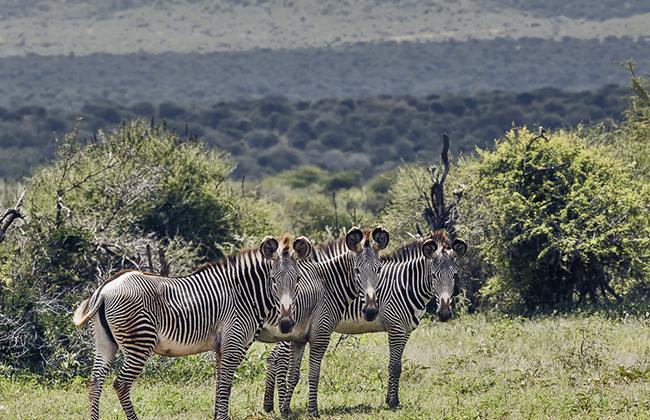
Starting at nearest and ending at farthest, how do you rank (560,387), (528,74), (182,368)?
(560,387), (182,368), (528,74)

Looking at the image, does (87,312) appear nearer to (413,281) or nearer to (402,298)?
(402,298)

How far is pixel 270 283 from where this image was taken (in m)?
9.78

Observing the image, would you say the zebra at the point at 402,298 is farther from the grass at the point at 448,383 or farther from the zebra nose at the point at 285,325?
the zebra nose at the point at 285,325

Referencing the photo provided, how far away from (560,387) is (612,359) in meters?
1.77

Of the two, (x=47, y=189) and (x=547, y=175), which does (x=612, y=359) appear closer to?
(x=547, y=175)

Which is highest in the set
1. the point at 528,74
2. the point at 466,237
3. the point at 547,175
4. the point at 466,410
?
the point at 528,74

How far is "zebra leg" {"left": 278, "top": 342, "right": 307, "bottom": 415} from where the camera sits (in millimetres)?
10453

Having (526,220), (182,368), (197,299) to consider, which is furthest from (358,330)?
(526,220)

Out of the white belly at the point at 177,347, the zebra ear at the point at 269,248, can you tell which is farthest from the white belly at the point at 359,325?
the white belly at the point at 177,347

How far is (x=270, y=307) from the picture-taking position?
992 cm

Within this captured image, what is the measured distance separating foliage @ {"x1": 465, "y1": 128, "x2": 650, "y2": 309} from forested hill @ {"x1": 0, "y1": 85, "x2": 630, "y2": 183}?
70.8 m

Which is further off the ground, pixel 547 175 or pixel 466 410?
pixel 547 175

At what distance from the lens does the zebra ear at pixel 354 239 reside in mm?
10172

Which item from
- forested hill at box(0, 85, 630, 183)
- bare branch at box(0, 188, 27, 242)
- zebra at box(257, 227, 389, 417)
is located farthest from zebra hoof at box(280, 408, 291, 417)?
forested hill at box(0, 85, 630, 183)
